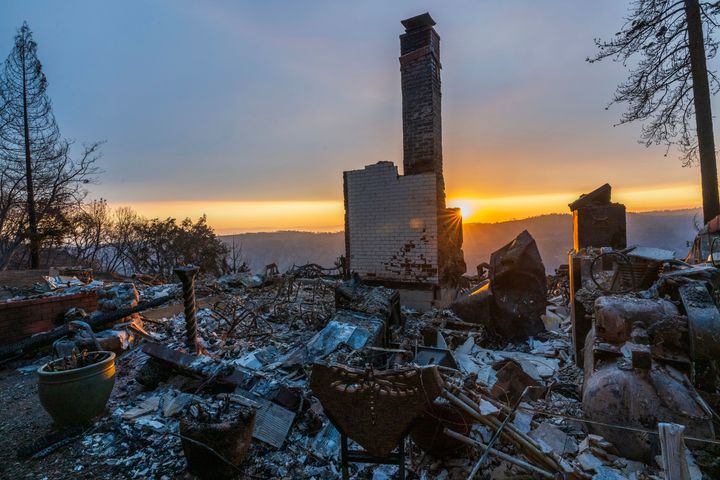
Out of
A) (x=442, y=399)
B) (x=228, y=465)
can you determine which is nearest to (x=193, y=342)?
(x=228, y=465)

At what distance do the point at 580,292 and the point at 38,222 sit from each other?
64.3ft

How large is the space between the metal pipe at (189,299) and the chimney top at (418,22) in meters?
7.17

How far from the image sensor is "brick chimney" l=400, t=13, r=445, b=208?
785 cm

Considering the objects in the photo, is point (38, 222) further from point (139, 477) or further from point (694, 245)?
point (694, 245)

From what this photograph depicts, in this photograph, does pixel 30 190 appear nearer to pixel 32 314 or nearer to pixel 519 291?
pixel 32 314

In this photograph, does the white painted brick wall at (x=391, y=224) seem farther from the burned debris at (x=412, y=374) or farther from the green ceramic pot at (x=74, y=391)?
the green ceramic pot at (x=74, y=391)

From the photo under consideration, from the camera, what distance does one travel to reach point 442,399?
2.91 metres

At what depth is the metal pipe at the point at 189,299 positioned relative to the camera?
202 inches

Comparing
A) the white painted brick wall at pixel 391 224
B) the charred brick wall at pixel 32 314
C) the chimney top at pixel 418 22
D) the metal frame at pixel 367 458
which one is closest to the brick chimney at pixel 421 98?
the chimney top at pixel 418 22

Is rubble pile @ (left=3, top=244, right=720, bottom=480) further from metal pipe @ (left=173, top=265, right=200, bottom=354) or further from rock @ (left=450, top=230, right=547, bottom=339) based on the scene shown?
rock @ (left=450, top=230, right=547, bottom=339)

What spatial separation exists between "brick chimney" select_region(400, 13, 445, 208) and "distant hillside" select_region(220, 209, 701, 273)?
34.1 feet

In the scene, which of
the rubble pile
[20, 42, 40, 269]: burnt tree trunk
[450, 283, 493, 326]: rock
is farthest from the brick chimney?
[20, 42, 40, 269]: burnt tree trunk

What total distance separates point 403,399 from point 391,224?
616 cm

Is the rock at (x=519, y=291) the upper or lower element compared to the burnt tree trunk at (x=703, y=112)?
lower
